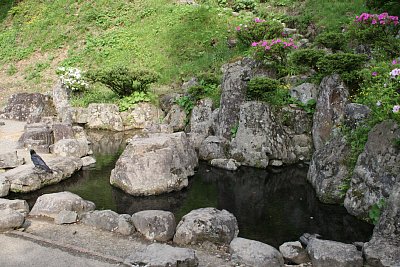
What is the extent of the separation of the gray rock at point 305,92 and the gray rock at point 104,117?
8719 mm

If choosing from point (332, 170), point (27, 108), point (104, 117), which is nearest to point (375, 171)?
point (332, 170)

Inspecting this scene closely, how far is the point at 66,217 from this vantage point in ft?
31.2

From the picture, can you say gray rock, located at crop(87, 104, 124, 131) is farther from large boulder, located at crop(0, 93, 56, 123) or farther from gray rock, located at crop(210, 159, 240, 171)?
gray rock, located at crop(210, 159, 240, 171)

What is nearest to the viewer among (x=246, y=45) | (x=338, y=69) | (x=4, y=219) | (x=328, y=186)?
(x=4, y=219)

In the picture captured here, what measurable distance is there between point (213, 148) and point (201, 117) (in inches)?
110

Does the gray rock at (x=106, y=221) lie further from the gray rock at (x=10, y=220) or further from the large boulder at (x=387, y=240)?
the large boulder at (x=387, y=240)

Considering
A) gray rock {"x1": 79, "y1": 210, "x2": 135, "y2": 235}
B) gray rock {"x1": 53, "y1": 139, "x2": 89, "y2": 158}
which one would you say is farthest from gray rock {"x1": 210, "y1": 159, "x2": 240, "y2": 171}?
gray rock {"x1": 79, "y1": 210, "x2": 135, "y2": 235}

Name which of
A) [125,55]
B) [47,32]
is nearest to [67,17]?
[47,32]

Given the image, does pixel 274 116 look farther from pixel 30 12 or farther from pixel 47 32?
pixel 30 12

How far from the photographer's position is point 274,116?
14.8 metres

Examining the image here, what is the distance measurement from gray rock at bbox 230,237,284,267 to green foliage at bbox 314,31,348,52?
11.4 metres

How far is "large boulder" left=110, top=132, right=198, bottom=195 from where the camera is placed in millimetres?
11961

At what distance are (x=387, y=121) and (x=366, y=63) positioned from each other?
Result: 510cm

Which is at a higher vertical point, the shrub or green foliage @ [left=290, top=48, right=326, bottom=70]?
the shrub
